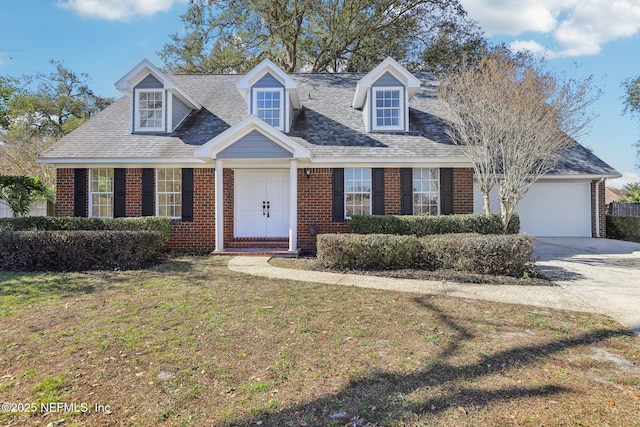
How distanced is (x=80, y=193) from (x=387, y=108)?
10.7m

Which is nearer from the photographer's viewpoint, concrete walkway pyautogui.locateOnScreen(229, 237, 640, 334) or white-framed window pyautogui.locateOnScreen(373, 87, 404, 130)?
concrete walkway pyautogui.locateOnScreen(229, 237, 640, 334)

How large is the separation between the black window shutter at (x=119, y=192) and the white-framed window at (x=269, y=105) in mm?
4865

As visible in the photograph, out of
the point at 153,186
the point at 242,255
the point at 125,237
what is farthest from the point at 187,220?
the point at 125,237

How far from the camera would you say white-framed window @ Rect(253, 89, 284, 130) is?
12391 millimetres

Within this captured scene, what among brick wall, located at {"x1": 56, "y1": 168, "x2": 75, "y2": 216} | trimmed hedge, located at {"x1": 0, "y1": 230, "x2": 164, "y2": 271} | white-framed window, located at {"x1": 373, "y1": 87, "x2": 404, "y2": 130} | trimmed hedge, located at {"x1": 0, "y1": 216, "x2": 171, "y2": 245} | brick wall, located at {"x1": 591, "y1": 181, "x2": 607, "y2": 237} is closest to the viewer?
trimmed hedge, located at {"x1": 0, "y1": 230, "x2": 164, "y2": 271}

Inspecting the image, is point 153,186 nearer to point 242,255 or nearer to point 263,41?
point 242,255

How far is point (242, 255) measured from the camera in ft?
34.2

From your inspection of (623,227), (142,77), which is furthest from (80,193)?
(623,227)

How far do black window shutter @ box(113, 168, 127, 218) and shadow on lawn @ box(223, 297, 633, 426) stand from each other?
1083 centimetres

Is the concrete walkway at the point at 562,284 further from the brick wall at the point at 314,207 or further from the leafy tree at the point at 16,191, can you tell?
the leafy tree at the point at 16,191

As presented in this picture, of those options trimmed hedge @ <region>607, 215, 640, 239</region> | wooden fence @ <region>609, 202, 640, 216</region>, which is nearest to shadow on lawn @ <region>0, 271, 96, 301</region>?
trimmed hedge @ <region>607, 215, 640, 239</region>

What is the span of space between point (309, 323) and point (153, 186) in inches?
358

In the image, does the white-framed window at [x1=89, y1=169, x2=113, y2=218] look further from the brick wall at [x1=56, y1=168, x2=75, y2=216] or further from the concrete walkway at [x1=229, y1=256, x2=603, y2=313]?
the concrete walkway at [x1=229, y1=256, x2=603, y2=313]

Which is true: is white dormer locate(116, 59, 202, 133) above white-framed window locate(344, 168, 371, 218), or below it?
above
